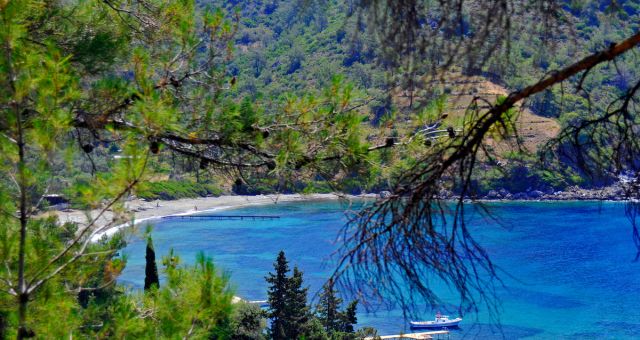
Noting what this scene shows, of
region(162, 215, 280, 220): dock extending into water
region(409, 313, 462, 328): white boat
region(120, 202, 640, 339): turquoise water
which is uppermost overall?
region(162, 215, 280, 220): dock extending into water

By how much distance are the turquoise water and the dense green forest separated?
9878mm

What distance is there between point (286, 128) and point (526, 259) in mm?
24833

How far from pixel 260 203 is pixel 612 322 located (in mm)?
28168

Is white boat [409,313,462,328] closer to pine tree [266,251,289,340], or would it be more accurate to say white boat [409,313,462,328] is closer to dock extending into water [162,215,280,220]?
pine tree [266,251,289,340]

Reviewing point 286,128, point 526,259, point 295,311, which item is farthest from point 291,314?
point 526,259

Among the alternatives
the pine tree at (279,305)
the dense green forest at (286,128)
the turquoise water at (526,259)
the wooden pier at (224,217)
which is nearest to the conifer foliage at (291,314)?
the pine tree at (279,305)

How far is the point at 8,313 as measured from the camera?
2564 millimetres

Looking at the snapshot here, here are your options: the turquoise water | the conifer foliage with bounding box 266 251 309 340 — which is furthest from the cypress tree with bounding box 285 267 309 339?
the turquoise water

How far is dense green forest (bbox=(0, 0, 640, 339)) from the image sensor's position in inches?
62.5

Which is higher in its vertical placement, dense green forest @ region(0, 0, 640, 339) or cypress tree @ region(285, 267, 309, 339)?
dense green forest @ region(0, 0, 640, 339)

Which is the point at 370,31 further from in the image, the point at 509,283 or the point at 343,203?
the point at 509,283

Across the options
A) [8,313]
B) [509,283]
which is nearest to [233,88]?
A: [8,313]

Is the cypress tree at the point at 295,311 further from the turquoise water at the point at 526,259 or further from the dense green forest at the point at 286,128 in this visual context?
the dense green forest at the point at 286,128

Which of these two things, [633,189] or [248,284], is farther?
[248,284]
